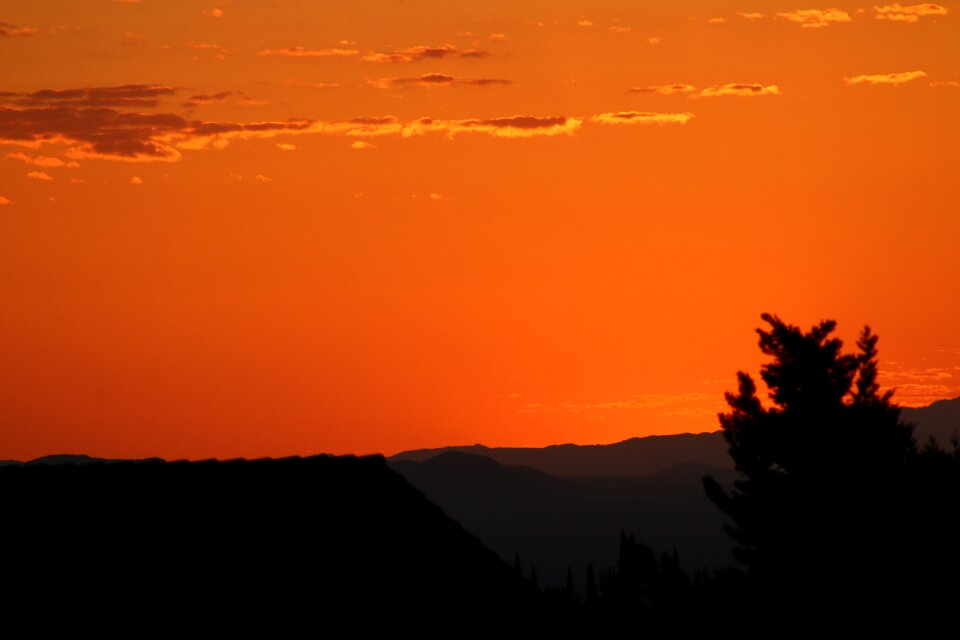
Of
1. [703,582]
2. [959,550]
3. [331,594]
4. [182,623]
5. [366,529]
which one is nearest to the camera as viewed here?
[182,623]

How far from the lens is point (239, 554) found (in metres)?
26.0

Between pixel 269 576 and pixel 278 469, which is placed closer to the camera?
pixel 269 576

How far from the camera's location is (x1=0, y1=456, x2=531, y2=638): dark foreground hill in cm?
2441

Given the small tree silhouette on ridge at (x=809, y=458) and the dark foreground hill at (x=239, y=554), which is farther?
the small tree silhouette on ridge at (x=809, y=458)

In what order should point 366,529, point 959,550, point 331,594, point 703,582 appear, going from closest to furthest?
point 331,594 → point 366,529 → point 959,550 → point 703,582

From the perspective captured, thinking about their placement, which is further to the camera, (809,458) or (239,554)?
(809,458)

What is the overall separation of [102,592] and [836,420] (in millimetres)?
45194

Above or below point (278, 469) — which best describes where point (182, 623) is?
below

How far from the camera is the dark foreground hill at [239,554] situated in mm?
24406

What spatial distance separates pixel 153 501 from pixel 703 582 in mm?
38396

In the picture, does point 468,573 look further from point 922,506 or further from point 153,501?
point 922,506

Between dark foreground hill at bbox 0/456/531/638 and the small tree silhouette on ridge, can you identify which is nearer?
dark foreground hill at bbox 0/456/531/638

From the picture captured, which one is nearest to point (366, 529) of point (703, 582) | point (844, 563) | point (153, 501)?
point (153, 501)

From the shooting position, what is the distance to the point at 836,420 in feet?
215
